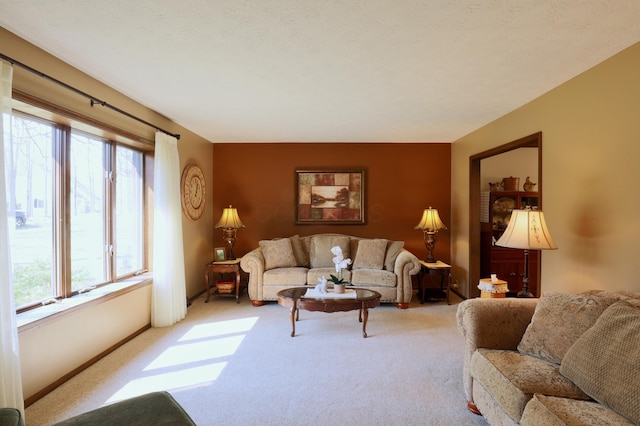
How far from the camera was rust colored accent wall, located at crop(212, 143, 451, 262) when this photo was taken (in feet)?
18.7

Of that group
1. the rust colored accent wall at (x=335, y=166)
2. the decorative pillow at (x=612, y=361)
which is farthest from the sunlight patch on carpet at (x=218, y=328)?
the decorative pillow at (x=612, y=361)

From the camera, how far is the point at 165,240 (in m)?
3.84

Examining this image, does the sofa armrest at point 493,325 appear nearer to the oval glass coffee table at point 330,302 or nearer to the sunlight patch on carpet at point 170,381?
the oval glass coffee table at point 330,302

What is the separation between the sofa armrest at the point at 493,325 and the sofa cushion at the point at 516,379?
0.08 metres

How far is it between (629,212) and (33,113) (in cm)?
455

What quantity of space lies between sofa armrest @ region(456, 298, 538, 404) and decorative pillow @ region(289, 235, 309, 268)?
125 inches

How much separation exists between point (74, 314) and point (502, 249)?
17.6 feet

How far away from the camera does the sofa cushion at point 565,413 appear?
4.58 ft

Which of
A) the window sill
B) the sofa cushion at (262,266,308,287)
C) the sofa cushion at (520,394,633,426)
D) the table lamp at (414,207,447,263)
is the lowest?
the sofa cushion at (262,266,308,287)

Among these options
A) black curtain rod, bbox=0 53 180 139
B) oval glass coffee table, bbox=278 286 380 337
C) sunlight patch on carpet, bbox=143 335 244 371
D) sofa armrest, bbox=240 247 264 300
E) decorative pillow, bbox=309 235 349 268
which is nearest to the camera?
black curtain rod, bbox=0 53 180 139

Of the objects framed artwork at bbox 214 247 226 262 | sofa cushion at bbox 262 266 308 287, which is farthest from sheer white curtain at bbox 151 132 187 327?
sofa cushion at bbox 262 266 308 287

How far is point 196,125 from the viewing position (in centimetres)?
461

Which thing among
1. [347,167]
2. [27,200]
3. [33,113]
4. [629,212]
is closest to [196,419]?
[27,200]

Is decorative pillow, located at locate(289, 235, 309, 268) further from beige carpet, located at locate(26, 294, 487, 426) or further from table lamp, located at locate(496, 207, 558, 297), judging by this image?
table lamp, located at locate(496, 207, 558, 297)
